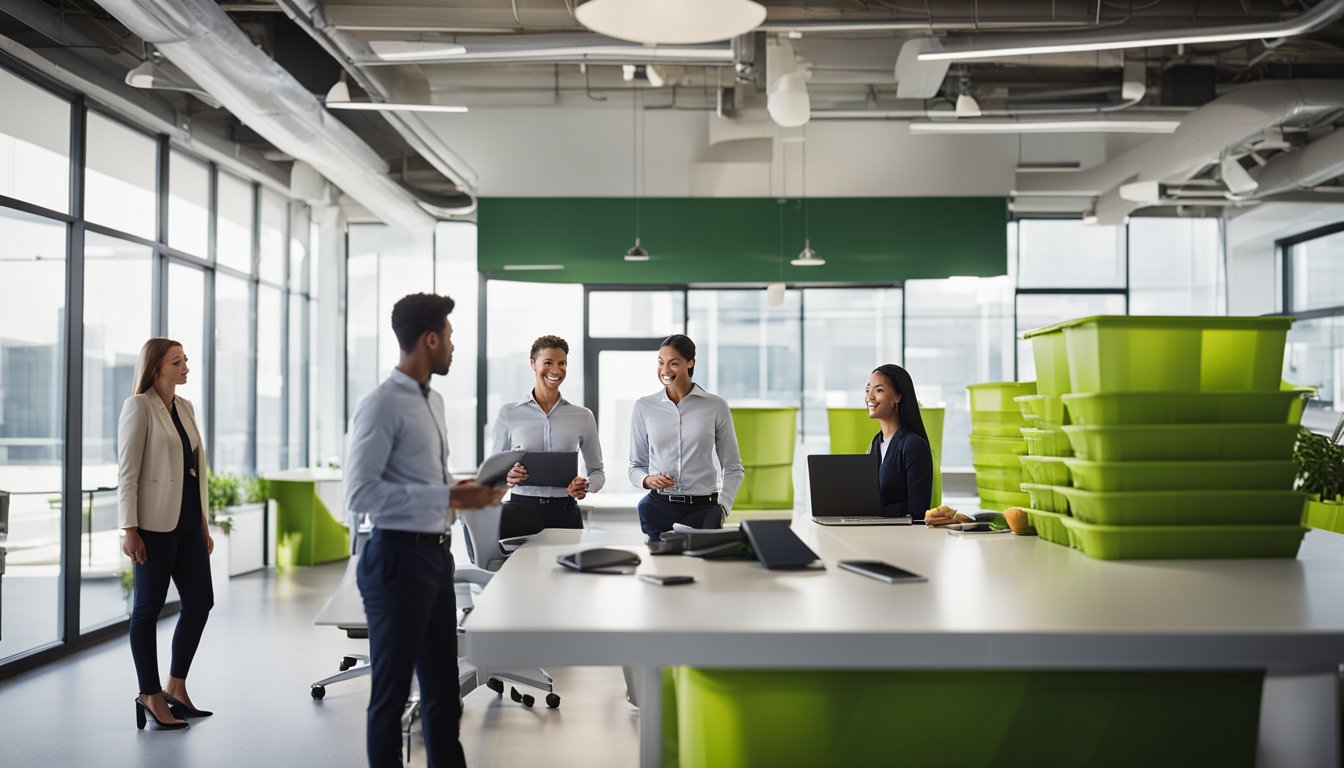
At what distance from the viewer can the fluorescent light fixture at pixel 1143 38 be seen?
228 inches

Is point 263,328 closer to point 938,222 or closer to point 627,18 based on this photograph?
point 938,222

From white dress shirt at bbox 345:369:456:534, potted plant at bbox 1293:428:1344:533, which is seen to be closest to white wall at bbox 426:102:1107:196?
potted plant at bbox 1293:428:1344:533

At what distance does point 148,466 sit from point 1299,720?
14.5 feet

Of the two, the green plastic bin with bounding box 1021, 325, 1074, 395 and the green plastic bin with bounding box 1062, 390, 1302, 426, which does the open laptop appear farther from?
the green plastic bin with bounding box 1062, 390, 1302, 426

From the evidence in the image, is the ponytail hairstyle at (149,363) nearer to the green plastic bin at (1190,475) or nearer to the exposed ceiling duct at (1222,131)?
the green plastic bin at (1190,475)

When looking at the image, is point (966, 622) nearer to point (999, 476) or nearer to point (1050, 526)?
point (1050, 526)

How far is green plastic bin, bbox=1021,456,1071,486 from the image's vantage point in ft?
9.04

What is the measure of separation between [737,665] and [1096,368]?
1.32 m

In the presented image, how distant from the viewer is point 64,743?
4.35 m

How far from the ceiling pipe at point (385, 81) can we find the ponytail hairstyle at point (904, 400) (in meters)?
3.98

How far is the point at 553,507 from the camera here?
4719mm

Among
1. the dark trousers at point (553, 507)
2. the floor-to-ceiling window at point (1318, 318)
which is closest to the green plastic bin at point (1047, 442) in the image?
the dark trousers at point (553, 507)

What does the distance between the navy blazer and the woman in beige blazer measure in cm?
306

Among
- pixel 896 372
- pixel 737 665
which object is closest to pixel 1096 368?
pixel 737 665
